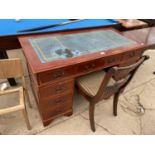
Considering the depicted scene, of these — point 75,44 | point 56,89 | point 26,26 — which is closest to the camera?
point 56,89

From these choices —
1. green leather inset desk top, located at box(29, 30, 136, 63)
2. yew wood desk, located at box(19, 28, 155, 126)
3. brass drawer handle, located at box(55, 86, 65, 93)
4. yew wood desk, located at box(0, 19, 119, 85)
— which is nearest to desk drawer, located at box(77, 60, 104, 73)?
yew wood desk, located at box(19, 28, 155, 126)

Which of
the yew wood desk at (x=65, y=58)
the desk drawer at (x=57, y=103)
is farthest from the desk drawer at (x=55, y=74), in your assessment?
the desk drawer at (x=57, y=103)

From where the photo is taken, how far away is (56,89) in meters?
1.19

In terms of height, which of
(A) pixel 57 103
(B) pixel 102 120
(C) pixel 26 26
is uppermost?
(C) pixel 26 26

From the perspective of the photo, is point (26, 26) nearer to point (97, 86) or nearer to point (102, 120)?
point (97, 86)

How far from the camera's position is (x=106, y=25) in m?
1.72

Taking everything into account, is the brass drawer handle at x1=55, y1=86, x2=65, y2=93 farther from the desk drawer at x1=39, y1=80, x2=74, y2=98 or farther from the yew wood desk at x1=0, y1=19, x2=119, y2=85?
the yew wood desk at x1=0, y1=19, x2=119, y2=85

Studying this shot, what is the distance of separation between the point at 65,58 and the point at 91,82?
1.40 feet

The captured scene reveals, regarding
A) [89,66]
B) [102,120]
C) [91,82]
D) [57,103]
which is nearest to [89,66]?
[89,66]

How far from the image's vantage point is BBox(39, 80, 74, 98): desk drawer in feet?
3.70

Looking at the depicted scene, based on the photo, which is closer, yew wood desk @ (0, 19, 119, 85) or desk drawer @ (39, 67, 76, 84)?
desk drawer @ (39, 67, 76, 84)

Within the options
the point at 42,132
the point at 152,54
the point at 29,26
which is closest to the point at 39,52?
the point at 29,26

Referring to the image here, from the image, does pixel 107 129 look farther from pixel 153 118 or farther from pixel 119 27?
pixel 119 27

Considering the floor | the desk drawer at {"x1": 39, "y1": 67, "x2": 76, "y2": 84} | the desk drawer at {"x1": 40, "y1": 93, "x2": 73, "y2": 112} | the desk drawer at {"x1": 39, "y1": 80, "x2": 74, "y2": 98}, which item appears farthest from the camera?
the floor
